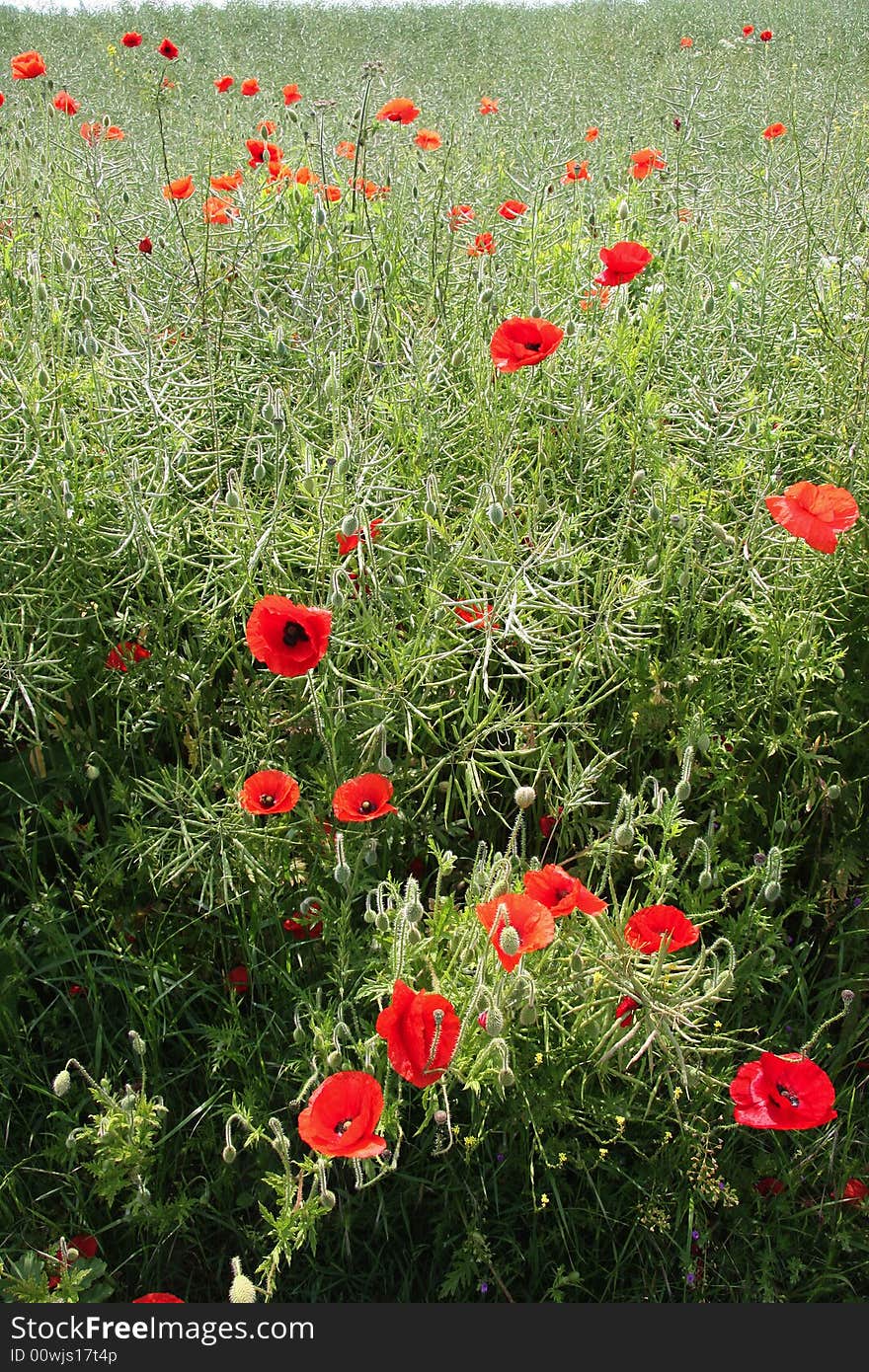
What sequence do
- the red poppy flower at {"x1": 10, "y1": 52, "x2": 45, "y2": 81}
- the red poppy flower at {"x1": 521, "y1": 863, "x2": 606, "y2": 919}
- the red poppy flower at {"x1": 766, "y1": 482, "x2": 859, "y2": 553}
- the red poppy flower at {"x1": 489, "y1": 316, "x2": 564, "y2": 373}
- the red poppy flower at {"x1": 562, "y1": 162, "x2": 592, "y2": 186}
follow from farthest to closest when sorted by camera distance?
the red poppy flower at {"x1": 562, "y1": 162, "x2": 592, "y2": 186} → the red poppy flower at {"x1": 10, "y1": 52, "x2": 45, "y2": 81} → the red poppy flower at {"x1": 489, "y1": 316, "x2": 564, "y2": 373} → the red poppy flower at {"x1": 766, "y1": 482, "x2": 859, "y2": 553} → the red poppy flower at {"x1": 521, "y1": 863, "x2": 606, "y2": 919}

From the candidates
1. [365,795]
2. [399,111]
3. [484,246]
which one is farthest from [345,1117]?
[399,111]

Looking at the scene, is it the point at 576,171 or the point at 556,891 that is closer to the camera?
the point at 556,891

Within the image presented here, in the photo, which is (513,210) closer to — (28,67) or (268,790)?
(28,67)

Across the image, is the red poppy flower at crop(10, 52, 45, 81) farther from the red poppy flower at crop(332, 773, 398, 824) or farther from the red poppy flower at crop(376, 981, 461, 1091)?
the red poppy flower at crop(376, 981, 461, 1091)

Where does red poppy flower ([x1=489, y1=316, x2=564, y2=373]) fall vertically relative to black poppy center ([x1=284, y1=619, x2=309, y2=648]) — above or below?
above

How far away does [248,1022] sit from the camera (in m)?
1.62

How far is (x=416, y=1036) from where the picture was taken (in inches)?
48.8

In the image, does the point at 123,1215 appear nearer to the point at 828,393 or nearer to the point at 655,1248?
the point at 655,1248

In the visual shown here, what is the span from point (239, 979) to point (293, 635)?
558mm

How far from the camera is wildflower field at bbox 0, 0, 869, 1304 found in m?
1.41

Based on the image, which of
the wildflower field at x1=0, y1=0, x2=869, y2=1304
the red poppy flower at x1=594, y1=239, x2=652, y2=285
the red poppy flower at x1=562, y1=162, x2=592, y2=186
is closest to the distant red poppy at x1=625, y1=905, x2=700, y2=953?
the wildflower field at x1=0, y1=0, x2=869, y2=1304

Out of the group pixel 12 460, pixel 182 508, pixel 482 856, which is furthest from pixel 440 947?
pixel 12 460

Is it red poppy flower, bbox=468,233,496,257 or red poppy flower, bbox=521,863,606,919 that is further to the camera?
red poppy flower, bbox=468,233,496,257

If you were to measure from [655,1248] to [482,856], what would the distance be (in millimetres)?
564
